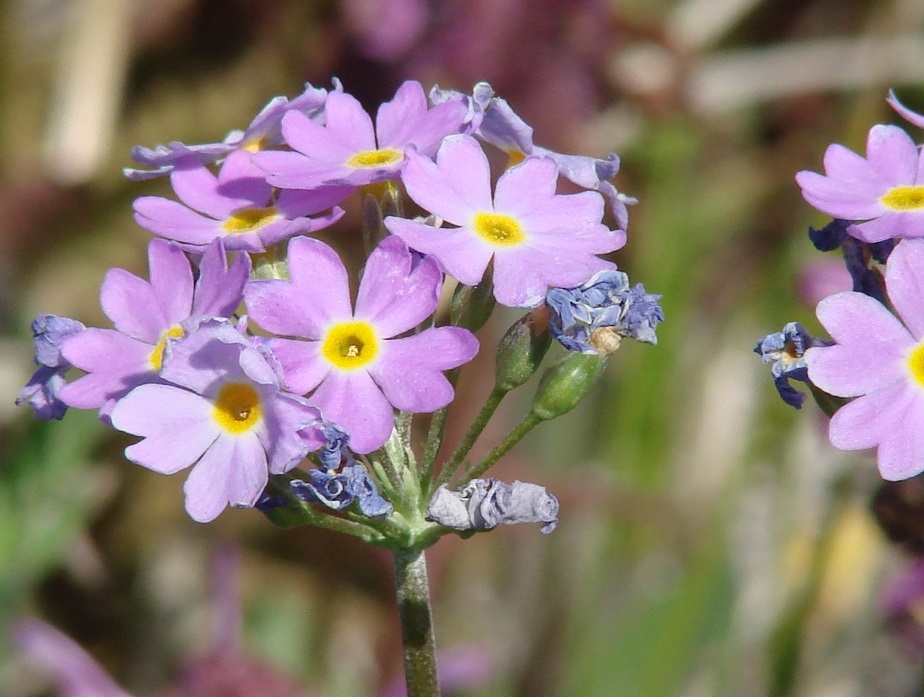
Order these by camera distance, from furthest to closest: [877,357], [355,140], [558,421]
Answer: [558,421] → [355,140] → [877,357]

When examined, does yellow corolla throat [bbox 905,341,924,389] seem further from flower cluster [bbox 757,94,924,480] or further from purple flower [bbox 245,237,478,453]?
purple flower [bbox 245,237,478,453]

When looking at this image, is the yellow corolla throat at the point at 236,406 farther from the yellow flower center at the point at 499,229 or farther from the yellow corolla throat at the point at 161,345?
the yellow flower center at the point at 499,229

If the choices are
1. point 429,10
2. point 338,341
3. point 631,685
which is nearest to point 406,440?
point 338,341

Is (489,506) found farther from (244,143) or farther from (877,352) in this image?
(244,143)

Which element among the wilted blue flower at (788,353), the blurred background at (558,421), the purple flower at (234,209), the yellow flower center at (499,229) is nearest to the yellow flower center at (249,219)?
the purple flower at (234,209)

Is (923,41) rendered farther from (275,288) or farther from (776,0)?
(275,288)

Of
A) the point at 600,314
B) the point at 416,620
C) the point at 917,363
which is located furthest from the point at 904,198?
the point at 416,620
